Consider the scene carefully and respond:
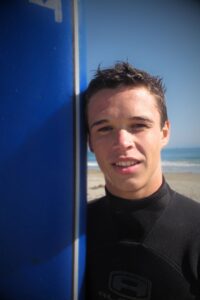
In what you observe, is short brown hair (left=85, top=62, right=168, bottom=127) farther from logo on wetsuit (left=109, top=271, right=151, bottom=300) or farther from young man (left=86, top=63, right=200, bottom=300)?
logo on wetsuit (left=109, top=271, right=151, bottom=300)

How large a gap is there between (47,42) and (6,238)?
2.83ft

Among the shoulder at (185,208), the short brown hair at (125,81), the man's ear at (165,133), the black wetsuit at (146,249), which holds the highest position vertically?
the short brown hair at (125,81)

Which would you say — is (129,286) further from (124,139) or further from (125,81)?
(125,81)

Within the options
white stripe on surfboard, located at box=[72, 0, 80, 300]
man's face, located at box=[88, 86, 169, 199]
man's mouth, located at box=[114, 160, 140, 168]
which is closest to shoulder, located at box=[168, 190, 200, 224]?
man's face, located at box=[88, 86, 169, 199]

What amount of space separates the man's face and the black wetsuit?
0.41ft

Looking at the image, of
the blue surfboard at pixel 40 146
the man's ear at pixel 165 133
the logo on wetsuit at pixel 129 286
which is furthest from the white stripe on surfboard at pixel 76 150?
the man's ear at pixel 165 133

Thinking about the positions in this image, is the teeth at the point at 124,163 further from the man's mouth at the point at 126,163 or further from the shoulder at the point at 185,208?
the shoulder at the point at 185,208

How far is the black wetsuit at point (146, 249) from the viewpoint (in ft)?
3.79

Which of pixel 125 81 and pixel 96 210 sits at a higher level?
pixel 125 81

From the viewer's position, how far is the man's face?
1217mm

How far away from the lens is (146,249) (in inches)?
48.5

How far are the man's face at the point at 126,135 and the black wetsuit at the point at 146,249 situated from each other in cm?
12

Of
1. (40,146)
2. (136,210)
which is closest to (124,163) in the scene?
(136,210)

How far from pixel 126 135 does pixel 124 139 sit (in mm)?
20
